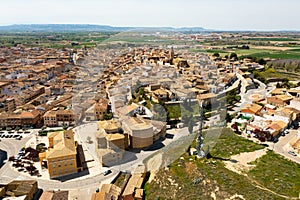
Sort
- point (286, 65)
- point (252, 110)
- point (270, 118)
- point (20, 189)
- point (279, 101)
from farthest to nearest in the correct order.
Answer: point (286, 65)
point (279, 101)
point (252, 110)
point (270, 118)
point (20, 189)

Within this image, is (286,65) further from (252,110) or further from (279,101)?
(252,110)

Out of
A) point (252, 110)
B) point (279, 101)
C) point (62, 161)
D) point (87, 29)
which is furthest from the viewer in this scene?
point (87, 29)

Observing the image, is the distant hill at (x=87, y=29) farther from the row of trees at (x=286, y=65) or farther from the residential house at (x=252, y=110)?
the row of trees at (x=286, y=65)

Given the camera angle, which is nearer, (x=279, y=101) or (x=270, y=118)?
(x=270, y=118)

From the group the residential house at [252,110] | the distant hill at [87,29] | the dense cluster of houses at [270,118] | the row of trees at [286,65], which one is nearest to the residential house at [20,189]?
the distant hill at [87,29]

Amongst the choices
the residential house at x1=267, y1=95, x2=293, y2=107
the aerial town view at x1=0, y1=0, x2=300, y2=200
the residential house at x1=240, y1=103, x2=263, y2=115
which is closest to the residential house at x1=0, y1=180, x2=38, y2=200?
the aerial town view at x1=0, y1=0, x2=300, y2=200

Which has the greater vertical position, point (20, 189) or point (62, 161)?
point (62, 161)

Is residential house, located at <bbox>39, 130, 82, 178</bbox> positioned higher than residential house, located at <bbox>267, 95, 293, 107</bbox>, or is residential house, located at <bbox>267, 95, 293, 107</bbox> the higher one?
residential house, located at <bbox>267, 95, 293, 107</bbox>

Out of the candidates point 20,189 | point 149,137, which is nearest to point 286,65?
point 149,137

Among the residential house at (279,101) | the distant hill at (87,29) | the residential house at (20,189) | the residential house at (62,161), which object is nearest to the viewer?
the residential house at (20,189)

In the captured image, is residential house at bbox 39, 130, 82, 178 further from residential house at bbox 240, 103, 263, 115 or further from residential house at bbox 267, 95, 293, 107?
residential house at bbox 267, 95, 293, 107

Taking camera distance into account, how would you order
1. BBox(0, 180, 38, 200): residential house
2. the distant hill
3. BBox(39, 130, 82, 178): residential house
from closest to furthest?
BBox(0, 180, 38, 200): residential house, BBox(39, 130, 82, 178): residential house, the distant hill

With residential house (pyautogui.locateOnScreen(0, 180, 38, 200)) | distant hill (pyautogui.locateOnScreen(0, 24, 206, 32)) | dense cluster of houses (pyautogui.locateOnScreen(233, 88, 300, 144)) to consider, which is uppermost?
distant hill (pyautogui.locateOnScreen(0, 24, 206, 32))

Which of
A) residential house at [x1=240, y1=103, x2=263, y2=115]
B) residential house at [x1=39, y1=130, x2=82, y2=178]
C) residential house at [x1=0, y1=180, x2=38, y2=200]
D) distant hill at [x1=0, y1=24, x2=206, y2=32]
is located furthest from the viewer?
residential house at [x1=240, y1=103, x2=263, y2=115]
